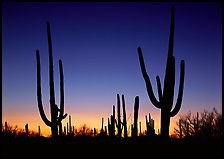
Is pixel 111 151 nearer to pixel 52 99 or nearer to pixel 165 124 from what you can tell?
pixel 52 99

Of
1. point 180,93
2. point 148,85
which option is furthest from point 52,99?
point 180,93

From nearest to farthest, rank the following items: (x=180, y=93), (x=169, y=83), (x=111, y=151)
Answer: (x=169, y=83) → (x=180, y=93) → (x=111, y=151)

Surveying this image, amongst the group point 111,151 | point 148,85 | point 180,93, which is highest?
point 148,85

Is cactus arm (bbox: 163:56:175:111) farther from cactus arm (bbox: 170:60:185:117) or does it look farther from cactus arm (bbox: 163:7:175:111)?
cactus arm (bbox: 170:60:185:117)

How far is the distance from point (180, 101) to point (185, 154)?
2143 mm

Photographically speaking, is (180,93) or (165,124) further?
(180,93)

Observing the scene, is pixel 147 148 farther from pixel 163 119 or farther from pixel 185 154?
pixel 163 119

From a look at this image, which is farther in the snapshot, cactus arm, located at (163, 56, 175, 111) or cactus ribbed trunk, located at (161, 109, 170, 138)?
cactus arm, located at (163, 56, 175, 111)

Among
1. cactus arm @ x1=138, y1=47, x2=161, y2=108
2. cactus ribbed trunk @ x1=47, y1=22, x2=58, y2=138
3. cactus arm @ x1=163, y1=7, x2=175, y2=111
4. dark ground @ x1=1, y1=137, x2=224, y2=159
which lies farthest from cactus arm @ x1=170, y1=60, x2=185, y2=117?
cactus ribbed trunk @ x1=47, y1=22, x2=58, y2=138

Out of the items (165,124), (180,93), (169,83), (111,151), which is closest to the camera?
(165,124)

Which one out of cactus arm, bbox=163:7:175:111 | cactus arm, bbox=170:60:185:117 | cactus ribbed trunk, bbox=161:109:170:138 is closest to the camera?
cactus ribbed trunk, bbox=161:109:170:138

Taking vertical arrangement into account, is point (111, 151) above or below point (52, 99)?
below

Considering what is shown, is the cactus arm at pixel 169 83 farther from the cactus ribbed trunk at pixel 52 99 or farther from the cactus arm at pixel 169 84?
the cactus ribbed trunk at pixel 52 99

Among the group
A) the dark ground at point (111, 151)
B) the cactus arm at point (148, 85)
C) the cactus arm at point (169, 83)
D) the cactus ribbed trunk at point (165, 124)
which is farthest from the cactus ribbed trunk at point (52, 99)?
the cactus arm at point (169, 83)
